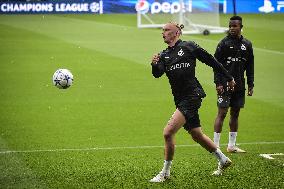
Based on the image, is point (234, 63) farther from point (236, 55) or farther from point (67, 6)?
point (67, 6)

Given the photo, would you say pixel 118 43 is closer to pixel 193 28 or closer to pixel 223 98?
pixel 193 28

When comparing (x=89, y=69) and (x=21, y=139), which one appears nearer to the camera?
(x=21, y=139)

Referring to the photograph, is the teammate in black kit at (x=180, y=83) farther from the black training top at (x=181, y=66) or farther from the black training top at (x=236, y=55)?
the black training top at (x=236, y=55)

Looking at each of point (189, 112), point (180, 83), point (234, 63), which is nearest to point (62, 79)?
point (234, 63)

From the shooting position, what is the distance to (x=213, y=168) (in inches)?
487

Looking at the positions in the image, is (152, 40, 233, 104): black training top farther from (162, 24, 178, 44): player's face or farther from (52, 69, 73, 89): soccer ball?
(52, 69, 73, 89): soccer ball

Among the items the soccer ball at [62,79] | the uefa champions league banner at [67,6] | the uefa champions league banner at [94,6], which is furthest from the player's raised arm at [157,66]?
the uefa champions league banner at [94,6]

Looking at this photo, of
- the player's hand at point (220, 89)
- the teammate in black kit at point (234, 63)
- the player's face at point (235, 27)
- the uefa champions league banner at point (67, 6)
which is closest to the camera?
the player's hand at point (220, 89)

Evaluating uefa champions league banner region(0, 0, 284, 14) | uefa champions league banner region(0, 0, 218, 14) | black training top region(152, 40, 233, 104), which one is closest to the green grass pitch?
black training top region(152, 40, 233, 104)

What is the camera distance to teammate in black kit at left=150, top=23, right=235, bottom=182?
1127cm

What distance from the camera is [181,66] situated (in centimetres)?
1134

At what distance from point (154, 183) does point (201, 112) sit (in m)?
7.06

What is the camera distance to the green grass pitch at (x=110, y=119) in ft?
38.9

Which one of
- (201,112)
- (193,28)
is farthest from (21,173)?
(193,28)
